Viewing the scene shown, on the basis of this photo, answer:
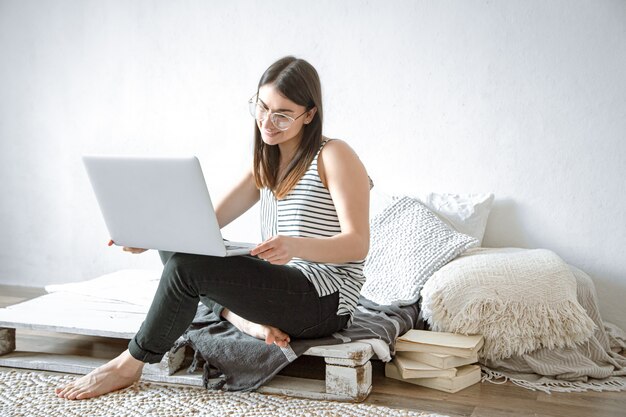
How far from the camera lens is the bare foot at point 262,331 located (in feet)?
6.58

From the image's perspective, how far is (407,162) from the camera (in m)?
3.09

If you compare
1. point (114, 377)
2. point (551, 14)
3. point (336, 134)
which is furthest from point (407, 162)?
point (114, 377)

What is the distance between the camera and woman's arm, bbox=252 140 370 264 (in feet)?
6.00

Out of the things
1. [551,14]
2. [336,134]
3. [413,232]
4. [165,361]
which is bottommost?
[165,361]

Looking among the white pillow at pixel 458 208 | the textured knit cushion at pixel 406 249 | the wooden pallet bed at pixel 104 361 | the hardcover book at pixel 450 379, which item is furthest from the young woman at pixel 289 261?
the white pillow at pixel 458 208

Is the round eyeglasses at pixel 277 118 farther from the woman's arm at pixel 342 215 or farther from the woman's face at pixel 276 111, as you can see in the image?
the woman's arm at pixel 342 215

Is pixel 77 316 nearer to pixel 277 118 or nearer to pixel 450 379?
pixel 277 118

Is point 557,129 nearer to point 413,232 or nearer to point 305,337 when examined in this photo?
point 413,232

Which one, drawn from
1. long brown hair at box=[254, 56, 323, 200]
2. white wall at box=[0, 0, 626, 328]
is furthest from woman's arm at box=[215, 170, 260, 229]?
white wall at box=[0, 0, 626, 328]

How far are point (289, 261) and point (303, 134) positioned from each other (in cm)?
36

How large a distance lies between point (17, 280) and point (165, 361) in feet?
6.08

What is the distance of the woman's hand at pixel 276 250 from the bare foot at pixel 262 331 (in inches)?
11.9

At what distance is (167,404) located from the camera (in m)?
1.97

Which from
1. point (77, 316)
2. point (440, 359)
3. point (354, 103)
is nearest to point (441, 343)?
point (440, 359)
